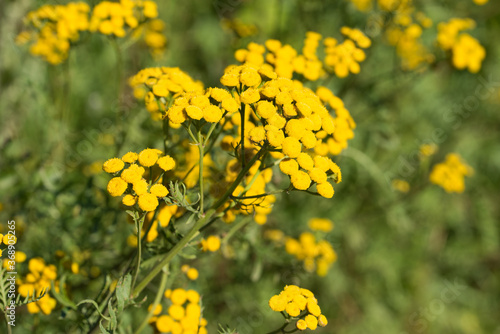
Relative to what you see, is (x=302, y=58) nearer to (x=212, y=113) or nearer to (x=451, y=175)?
(x=212, y=113)

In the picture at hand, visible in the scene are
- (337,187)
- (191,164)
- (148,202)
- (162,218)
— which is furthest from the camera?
(337,187)

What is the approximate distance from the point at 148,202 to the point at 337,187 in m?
2.98

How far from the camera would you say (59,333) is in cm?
229

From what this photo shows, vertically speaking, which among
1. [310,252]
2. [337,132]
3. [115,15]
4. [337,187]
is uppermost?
[115,15]

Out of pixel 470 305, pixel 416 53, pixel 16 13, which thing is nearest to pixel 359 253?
pixel 470 305

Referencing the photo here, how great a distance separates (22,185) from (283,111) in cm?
205

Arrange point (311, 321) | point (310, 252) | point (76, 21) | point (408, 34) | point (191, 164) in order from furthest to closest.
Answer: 1. point (408, 34)
2. point (310, 252)
3. point (76, 21)
4. point (191, 164)
5. point (311, 321)

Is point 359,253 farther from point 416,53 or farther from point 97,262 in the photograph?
point 97,262

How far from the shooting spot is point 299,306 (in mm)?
1510

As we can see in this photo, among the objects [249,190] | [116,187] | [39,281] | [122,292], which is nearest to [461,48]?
[249,190]

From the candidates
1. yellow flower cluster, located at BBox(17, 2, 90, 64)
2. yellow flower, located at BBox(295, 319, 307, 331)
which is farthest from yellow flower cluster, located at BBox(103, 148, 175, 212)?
yellow flower cluster, located at BBox(17, 2, 90, 64)

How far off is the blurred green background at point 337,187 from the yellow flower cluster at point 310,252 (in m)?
0.10

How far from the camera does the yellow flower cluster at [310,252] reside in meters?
2.99

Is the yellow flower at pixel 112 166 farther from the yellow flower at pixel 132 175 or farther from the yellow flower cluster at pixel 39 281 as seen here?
the yellow flower cluster at pixel 39 281
